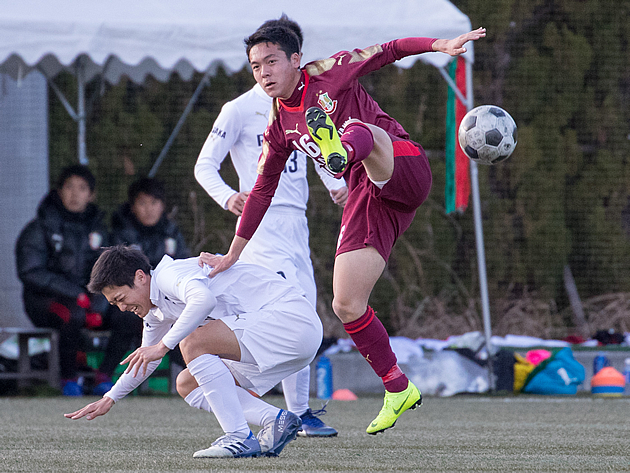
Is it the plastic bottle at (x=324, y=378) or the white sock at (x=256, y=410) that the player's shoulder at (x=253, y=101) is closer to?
the white sock at (x=256, y=410)

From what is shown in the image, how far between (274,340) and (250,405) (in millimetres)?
255

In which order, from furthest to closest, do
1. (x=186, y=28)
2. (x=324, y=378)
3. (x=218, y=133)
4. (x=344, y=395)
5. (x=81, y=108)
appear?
(x=81, y=108) → (x=324, y=378) → (x=344, y=395) → (x=186, y=28) → (x=218, y=133)

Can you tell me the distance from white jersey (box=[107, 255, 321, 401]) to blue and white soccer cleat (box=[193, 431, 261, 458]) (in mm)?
296

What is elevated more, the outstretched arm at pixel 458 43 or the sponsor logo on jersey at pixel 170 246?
the outstretched arm at pixel 458 43

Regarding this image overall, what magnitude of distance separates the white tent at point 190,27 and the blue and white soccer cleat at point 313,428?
8.55 ft

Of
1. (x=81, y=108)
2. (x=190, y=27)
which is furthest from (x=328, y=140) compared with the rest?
(x=81, y=108)

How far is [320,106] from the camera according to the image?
3.45m

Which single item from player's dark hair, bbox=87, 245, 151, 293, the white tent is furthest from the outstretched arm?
the white tent

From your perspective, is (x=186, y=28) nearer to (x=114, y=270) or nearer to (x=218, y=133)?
(x=218, y=133)

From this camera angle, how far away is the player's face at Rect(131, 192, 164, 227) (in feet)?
22.8

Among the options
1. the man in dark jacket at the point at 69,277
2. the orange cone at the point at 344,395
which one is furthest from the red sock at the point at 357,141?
the man in dark jacket at the point at 69,277

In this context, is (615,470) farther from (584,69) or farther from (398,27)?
(584,69)

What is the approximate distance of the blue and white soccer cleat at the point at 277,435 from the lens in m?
3.12

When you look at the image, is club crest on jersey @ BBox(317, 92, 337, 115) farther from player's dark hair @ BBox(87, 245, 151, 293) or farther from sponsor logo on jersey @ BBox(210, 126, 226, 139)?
sponsor logo on jersey @ BBox(210, 126, 226, 139)
